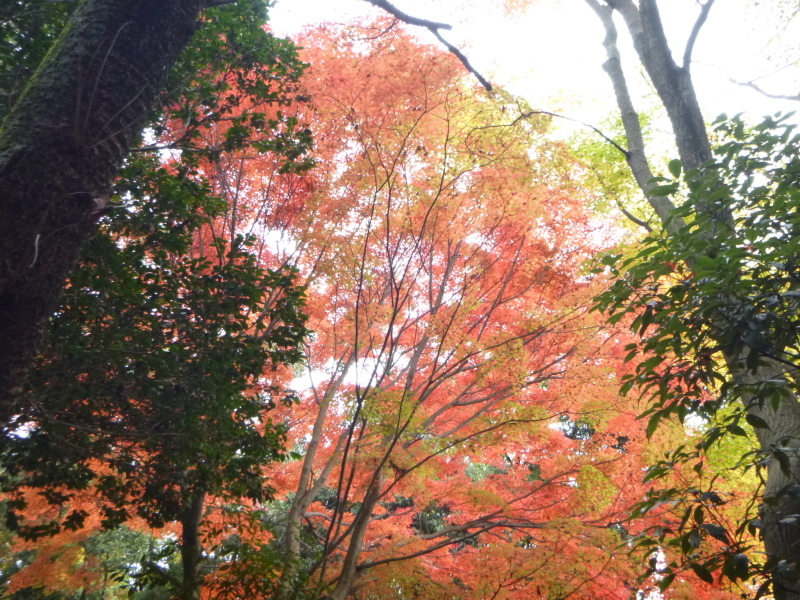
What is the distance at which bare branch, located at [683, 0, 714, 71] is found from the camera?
3.88 meters

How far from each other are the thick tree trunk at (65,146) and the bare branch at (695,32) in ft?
11.4

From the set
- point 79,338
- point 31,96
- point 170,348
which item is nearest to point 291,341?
point 170,348

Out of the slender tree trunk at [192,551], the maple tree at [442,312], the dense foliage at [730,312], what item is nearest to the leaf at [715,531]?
the dense foliage at [730,312]

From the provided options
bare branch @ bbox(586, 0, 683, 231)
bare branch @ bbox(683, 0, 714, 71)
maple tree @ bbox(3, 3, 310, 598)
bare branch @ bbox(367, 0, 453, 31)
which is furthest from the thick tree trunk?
bare branch @ bbox(683, 0, 714, 71)

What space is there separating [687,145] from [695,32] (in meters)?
0.90

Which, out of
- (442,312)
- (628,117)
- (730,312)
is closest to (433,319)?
(442,312)

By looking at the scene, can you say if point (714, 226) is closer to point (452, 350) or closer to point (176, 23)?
point (176, 23)

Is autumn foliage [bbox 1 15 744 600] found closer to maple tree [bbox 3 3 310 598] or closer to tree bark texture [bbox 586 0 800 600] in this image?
maple tree [bbox 3 3 310 598]

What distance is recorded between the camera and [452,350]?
5.79m

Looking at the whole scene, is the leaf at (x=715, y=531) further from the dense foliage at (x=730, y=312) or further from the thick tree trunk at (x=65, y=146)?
the thick tree trunk at (x=65, y=146)

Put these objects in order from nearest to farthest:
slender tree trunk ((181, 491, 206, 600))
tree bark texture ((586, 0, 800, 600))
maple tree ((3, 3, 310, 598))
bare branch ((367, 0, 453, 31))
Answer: tree bark texture ((586, 0, 800, 600))
bare branch ((367, 0, 453, 31))
maple tree ((3, 3, 310, 598))
slender tree trunk ((181, 491, 206, 600))

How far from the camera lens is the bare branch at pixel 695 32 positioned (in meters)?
3.88

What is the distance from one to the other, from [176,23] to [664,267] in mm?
2474

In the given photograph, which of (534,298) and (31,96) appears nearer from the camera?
(31,96)
